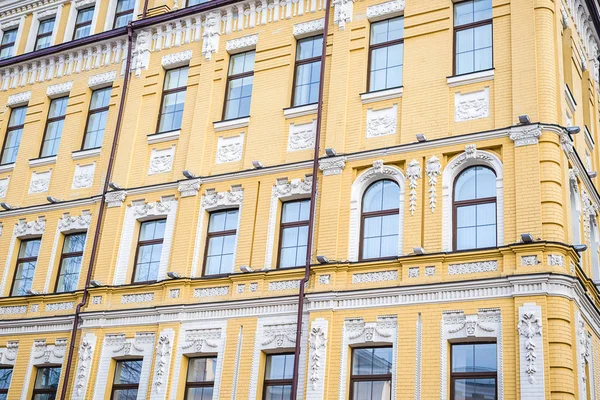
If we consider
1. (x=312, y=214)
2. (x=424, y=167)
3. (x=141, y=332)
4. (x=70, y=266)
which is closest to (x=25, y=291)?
(x=70, y=266)

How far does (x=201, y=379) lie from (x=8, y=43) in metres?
15.9

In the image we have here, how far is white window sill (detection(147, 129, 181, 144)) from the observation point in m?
23.1

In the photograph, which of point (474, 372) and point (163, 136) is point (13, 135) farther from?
point (474, 372)

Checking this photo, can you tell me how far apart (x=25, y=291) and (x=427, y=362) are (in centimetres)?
1277

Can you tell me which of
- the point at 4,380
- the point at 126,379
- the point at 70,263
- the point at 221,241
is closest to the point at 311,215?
the point at 221,241

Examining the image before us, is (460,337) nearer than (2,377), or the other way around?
(460,337)

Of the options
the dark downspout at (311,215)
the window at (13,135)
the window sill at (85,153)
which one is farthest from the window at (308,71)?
the window at (13,135)

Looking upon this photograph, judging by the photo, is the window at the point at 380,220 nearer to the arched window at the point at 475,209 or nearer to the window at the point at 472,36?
the arched window at the point at 475,209

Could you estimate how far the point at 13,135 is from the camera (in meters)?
27.2

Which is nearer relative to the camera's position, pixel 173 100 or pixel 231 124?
pixel 231 124

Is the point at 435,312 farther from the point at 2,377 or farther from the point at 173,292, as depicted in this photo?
the point at 2,377

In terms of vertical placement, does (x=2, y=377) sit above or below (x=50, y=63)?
below

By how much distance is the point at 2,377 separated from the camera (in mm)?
23078

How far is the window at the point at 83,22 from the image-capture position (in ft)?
90.5
